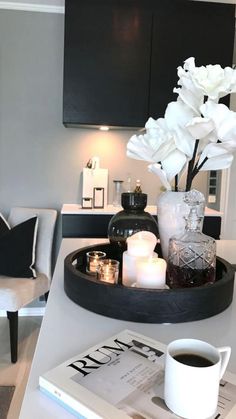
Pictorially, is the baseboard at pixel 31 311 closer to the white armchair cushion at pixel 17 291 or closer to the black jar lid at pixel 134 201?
the white armchair cushion at pixel 17 291

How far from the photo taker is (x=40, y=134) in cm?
293

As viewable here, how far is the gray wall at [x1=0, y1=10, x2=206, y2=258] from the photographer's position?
281cm

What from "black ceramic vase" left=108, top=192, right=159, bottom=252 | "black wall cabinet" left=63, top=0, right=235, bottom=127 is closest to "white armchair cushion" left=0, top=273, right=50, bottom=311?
"black wall cabinet" left=63, top=0, right=235, bottom=127

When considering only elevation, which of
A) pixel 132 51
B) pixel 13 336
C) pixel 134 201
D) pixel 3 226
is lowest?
Result: pixel 13 336

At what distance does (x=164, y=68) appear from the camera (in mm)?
2607

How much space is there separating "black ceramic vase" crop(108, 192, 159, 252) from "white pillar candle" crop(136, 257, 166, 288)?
0.25 m

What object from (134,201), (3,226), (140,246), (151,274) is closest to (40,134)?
(3,226)

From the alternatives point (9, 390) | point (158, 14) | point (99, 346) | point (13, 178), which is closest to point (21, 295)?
point (9, 390)

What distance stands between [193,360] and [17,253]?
2.02 metres

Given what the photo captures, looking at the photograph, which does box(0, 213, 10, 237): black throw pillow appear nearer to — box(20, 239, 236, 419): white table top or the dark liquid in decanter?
box(20, 239, 236, 419): white table top

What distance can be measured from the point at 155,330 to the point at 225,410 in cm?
29

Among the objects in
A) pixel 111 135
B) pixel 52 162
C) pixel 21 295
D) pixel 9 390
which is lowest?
pixel 9 390

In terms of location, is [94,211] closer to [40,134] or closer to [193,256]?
[40,134]

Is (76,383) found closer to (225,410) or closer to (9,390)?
(225,410)
